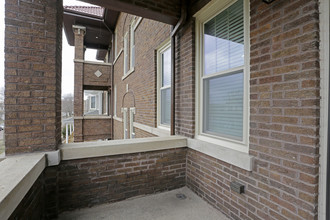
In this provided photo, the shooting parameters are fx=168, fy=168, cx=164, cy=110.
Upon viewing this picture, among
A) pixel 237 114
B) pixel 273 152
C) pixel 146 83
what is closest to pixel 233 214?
pixel 273 152

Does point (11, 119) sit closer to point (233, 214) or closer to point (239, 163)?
point (239, 163)

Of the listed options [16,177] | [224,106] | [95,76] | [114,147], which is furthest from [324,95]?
[95,76]

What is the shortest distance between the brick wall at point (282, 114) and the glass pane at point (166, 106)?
209 cm

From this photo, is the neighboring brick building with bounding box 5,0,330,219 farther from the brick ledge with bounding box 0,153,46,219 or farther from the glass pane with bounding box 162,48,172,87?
the glass pane with bounding box 162,48,172,87

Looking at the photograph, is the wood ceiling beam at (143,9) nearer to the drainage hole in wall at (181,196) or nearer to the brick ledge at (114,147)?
the brick ledge at (114,147)

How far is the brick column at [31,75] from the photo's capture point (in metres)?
1.82

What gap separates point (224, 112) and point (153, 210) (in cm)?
163

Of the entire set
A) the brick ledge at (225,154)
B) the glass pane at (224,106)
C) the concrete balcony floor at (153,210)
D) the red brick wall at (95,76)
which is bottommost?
the concrete balcony floor at (153,210)

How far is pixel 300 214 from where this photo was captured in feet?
4.49

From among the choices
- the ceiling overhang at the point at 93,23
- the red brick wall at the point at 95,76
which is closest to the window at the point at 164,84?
the ceiling overhang at the point at 93,23

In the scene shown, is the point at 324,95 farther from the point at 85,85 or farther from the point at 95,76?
the point at 85,85

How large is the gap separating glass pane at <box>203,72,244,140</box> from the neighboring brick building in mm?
15

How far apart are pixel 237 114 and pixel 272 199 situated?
0.95 m

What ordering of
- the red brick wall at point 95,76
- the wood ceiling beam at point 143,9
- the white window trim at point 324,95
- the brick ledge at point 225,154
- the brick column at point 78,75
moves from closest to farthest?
the white window trim at point 324,95 → the brick ledge at point 225,154 → the wood ceiling beam at point 143,9 → the brick column at point 78,75 → the red brick wall at point 95,76
